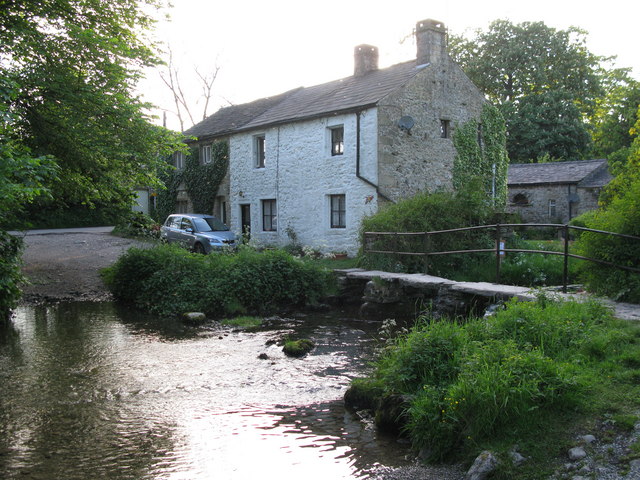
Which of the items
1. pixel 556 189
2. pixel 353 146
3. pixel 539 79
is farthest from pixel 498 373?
pixel 539 79

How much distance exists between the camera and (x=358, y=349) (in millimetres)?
9031

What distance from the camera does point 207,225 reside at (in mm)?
21219

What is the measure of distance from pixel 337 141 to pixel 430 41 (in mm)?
4971

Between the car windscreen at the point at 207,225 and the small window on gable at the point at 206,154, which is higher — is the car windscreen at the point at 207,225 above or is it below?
below

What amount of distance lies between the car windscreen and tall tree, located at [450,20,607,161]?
947 inches

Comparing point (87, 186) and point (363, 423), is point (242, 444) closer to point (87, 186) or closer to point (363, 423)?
point (363, 423)

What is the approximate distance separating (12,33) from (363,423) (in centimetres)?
1026

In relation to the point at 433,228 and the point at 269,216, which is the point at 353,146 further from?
the point at 433,228

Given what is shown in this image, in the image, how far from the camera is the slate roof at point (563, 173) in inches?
1231

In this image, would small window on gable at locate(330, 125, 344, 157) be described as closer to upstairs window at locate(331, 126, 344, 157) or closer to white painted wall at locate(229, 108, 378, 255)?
upstairs window at locate(331, 126, 344, 157)

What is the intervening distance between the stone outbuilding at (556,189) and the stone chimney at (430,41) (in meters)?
13.8

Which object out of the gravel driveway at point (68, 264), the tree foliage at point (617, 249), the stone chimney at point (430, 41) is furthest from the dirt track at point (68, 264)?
the stone chimney at point (430, 41)

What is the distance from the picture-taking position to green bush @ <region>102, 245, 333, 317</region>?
491 inches

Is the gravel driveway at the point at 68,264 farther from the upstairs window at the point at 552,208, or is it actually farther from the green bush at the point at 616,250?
the upstairs window at the point at 552,208
